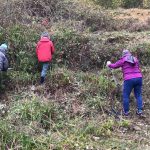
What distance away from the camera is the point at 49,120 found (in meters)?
10.0

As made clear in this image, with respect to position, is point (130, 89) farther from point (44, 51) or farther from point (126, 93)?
point (44, 51)

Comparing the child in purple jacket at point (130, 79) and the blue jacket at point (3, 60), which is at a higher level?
the blue jacket at point (3, 60)

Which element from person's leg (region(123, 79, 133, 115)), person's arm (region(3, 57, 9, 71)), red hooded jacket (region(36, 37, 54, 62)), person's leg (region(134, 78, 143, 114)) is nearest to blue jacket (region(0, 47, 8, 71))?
person's arm (region(3, 57, 9, 71))

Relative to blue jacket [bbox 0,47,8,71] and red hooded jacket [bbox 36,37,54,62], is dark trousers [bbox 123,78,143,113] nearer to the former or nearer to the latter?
red hooded jacket [bbox 36,37,54,62]

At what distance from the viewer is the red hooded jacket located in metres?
12.1

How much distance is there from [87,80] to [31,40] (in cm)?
225

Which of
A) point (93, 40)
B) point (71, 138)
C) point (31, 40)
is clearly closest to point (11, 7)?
point (31, 40)

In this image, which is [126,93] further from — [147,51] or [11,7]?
[11,7]

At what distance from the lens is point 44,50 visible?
12164 mm

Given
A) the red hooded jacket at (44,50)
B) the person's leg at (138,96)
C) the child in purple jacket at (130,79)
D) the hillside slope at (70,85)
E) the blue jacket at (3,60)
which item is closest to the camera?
the hillside slope at (70,85)

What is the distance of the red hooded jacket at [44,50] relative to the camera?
1215cm

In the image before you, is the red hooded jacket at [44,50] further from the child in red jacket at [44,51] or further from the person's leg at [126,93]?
the person's leg at [126,93]

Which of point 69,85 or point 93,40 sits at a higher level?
point 93,40

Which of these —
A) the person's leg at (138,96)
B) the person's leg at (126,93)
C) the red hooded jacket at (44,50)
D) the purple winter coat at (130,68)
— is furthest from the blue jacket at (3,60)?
the person's leg at (138,96)
